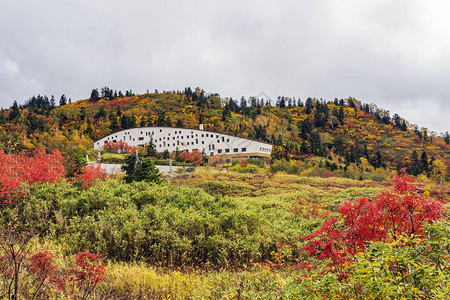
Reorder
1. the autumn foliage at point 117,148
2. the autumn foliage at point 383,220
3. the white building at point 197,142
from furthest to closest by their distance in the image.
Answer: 1. the autumn foliage at point 117,148
2. the white building at point 197,142
3. the autumn foliage at point 383,220

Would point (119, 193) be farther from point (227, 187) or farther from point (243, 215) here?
point (227, 187)

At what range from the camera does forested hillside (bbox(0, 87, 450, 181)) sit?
50.8 metres

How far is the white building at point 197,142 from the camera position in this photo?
42.2 meters

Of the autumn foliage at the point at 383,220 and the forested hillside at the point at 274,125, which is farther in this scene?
the forested hillside at the point at 274,125

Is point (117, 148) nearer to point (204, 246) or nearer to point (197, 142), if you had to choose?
point (197, 142)

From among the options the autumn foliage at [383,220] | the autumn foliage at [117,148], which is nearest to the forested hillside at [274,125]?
the autumn foliage at [117,148]

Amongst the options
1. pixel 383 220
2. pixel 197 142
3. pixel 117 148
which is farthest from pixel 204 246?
pixel 117 148

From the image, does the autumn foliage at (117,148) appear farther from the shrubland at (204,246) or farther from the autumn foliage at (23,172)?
the shrubland at (204,246)

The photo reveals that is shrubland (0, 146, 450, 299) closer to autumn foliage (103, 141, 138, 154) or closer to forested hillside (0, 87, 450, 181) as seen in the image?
forested hillside (0, 87, 450, 181)

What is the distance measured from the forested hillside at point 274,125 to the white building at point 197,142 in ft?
15.4

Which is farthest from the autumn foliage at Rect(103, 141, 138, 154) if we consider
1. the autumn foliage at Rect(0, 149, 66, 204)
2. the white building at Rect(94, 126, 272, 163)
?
the autumn foliage at Rect(0, 149, 66, 204)

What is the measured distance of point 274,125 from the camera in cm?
7969

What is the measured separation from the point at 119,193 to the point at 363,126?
95292 millimetres

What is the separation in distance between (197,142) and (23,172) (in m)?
36.1
